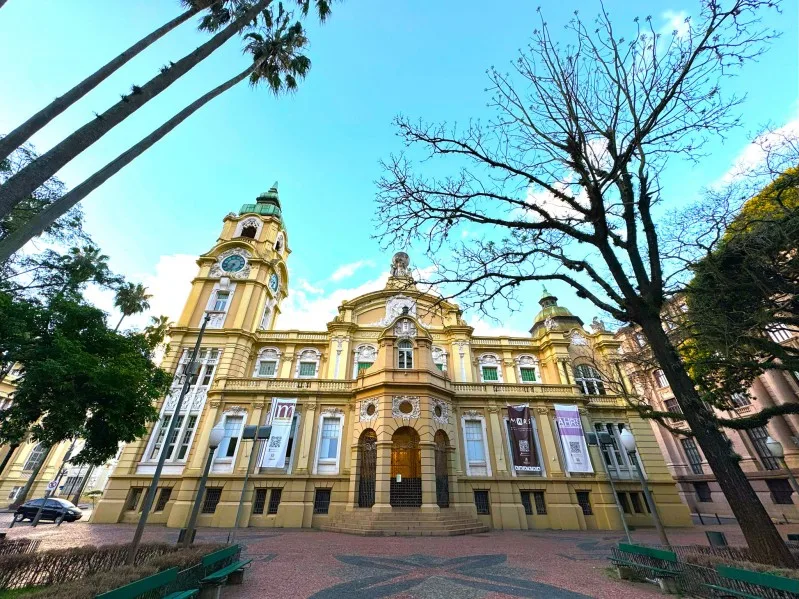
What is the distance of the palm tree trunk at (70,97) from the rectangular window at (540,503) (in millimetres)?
25982

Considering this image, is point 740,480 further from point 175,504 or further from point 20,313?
point 175,504

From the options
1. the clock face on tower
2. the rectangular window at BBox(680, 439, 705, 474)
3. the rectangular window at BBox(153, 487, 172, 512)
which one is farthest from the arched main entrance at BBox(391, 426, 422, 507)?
the rectangular window at BBox(680, 439, 705, 474)

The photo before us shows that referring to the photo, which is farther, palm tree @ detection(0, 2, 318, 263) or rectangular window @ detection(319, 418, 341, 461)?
rectangular window @ detection(319, 418, 341, 461)

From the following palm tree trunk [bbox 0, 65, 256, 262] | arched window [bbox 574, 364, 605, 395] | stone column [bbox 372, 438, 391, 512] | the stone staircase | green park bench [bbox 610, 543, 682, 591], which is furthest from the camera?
arched window [bbox 574, 364, 605, 395]

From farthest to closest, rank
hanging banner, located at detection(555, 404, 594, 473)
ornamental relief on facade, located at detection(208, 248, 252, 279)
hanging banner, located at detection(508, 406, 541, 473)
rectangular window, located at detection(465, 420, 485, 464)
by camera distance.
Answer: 1. ornamental relief on facade, located at detection(208, 248, 252, 279)
2. rectangular window, located at detection(465, 420, 485, 464)
3. hanging banner, located at detection(508, 406, 541, 473)
4. hanging banner, located at detection(555, 404, 594, 473)

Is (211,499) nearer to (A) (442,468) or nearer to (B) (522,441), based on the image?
(A) (442,468)

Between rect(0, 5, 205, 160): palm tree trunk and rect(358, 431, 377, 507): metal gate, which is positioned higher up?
rect(0, 5, 205, 160): palm tree trunk

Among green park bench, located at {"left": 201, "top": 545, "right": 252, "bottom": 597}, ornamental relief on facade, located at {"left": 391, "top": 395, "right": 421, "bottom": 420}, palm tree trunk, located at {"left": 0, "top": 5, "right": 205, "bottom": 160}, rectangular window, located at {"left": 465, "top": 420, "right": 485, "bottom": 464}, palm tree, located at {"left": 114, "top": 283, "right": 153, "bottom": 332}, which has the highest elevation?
palm tree, located at {"left": 114, "top": 283, "right": 153, "bottom": 332}

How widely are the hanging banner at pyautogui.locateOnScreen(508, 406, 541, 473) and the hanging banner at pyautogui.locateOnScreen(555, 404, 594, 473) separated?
72.0 inches

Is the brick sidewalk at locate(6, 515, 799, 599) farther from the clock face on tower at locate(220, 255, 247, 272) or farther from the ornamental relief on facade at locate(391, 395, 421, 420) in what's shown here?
the clock face on tower at locate(220, 255, 247, 272)

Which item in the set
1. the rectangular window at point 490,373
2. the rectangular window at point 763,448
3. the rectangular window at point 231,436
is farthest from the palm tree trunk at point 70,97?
the rectangular window at point 763,448

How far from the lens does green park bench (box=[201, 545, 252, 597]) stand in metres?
6.36

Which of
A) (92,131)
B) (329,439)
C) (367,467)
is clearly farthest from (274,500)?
(92,131)

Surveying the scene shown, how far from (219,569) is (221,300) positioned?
24.9 meters
